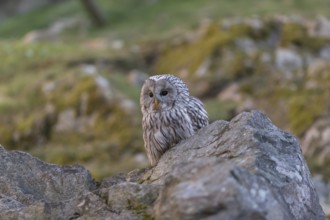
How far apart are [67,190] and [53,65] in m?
12.7

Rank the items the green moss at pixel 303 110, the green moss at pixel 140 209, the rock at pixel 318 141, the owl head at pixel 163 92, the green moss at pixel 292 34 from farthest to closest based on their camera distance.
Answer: the green moss at pixel 292 34 < the green moss at pixel 303 110 < the rock at pixel 318 141 < the owl head at pixel 163 92 < the green moss at pixel 140 209

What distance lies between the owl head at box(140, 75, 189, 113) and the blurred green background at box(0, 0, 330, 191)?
5121mm

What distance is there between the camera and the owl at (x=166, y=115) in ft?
27.7

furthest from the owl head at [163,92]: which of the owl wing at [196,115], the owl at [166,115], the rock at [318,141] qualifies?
the rock at [318,141]

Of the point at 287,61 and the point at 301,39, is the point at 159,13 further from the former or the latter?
the point at 287,61

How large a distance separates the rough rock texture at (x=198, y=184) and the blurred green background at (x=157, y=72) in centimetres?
626

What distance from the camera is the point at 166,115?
28.1ft

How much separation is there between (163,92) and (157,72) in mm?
11470

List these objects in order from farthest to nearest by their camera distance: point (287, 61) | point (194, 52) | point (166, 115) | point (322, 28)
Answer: point (322, 28), point (194, 52), point (287, 61), point (166, 115)

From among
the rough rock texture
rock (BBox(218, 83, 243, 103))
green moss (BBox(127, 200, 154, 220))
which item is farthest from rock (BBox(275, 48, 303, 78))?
green moss (BBox(127, 200, 154, 220))

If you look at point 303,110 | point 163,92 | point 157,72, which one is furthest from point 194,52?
point 163,92

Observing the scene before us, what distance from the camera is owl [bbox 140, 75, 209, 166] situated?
8.45 metres

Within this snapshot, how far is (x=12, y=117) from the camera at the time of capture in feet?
56.6

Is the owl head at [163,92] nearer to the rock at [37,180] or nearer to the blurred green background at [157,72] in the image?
the rock at [37,180]
